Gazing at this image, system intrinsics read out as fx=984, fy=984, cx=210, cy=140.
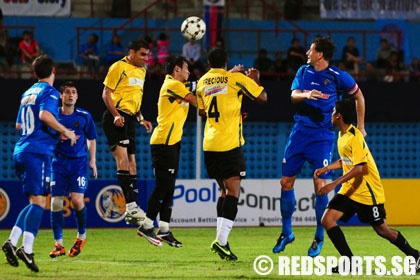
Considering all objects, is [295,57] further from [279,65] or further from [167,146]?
[167,146]

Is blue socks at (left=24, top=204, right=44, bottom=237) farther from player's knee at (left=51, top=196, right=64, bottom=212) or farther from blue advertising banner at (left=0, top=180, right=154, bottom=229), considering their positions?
blue advertising banner at (left=0, top=180, right=154, bottom=229)

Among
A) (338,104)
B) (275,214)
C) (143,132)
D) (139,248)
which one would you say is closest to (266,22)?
(143,132)

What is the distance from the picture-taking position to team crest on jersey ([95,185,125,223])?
1694 cm

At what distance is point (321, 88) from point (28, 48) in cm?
972

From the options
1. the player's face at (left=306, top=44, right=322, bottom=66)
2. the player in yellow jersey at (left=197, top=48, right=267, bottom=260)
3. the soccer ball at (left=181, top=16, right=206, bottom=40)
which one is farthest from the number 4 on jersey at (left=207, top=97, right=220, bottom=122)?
the soccer ball at (left=181, top=16, right=206, bottom=40)

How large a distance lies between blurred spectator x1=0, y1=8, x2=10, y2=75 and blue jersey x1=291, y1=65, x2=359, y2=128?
950cm

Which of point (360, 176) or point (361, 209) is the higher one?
point (360, 176)

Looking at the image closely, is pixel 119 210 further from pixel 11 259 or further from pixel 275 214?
pixel 11 259

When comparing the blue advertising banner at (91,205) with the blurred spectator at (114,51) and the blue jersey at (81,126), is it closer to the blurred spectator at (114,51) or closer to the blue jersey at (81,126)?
the blurred spectator at (114,51)

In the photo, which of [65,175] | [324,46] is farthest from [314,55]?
[65,175]

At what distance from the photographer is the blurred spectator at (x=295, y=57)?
774 inches

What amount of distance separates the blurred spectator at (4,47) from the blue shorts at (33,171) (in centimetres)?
1008

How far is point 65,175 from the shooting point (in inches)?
448

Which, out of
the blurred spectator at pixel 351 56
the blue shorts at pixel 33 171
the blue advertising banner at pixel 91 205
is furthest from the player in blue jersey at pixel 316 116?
the blurred spectator at pixel 351 56
